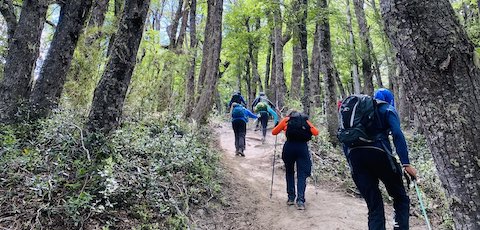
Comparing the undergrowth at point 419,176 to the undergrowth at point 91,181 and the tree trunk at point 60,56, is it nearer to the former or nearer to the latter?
the undergrowth at point 91,181

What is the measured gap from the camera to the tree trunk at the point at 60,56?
684cm

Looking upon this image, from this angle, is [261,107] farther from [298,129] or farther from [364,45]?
[364,45]

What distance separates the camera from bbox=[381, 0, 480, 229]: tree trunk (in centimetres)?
264

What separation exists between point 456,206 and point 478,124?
65cm

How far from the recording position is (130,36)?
555 cm

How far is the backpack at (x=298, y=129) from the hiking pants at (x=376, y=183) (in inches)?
94.2

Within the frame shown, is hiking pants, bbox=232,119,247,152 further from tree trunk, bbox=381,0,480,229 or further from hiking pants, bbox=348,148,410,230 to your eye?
tree trunk, bbox=381,0,480,229

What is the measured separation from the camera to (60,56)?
6.96 metres

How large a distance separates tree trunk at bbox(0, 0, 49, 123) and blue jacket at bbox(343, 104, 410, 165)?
6.23 meters

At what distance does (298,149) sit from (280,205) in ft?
4.05

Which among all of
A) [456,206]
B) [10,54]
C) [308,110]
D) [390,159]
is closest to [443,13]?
[456,206]

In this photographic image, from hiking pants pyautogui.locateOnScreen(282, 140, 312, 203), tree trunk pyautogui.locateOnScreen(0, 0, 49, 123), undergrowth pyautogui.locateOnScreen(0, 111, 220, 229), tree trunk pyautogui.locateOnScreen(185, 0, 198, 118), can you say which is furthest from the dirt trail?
tree trunk pyautogui.locateOnScreen(0, 0, 49, 123)

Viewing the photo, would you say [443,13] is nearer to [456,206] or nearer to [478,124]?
[478,124]

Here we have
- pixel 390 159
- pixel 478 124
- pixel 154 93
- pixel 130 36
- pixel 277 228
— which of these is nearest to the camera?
pixel 478 124
